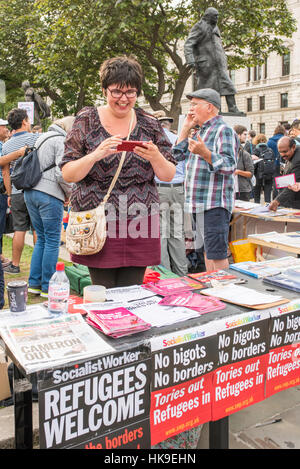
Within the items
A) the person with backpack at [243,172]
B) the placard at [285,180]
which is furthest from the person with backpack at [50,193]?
the person with backpack at [243,172]

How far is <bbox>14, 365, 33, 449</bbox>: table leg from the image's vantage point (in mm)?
1796

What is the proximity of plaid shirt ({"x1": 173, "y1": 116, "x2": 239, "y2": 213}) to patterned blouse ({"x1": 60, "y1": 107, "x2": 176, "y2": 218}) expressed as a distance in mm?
1216

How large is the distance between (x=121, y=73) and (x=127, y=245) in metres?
0.90

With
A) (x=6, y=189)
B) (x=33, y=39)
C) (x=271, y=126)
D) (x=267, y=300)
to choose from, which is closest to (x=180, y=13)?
(x=33, y=39)

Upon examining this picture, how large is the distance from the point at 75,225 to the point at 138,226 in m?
0.35

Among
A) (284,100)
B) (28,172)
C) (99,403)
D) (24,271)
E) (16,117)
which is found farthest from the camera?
Result: (284,100)

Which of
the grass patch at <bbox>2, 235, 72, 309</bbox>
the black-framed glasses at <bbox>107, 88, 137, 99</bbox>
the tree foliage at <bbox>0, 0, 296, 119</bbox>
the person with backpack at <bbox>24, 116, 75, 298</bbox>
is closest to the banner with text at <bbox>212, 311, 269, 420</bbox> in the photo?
the black-framed glasses at <bbox>107, 88, 137, 99</bbox>

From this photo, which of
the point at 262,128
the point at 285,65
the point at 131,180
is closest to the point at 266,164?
the point at 131,180

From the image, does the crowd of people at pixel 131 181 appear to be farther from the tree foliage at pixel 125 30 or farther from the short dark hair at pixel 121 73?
the tree foliage at pixel 125 30

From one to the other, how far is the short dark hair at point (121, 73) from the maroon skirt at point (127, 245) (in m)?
0.72

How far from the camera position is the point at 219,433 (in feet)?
6.63

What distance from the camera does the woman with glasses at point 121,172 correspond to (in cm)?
224

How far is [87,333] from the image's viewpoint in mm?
1777

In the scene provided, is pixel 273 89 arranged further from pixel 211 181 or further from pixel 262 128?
pixel 211 181
